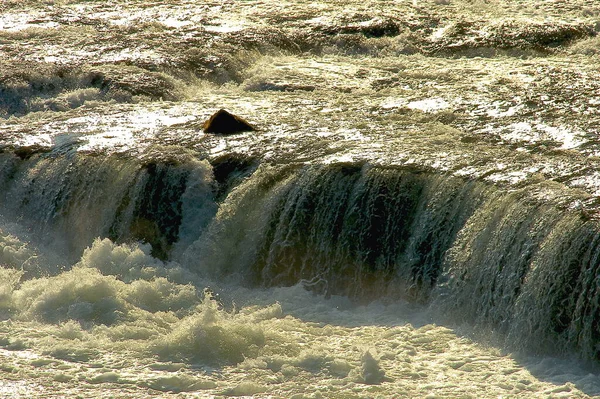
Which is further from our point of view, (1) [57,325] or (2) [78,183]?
(2) [78,183]

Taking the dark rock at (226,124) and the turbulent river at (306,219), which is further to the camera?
the dark rock at (226,124)

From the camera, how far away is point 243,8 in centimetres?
1944

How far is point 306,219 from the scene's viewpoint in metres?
11.0

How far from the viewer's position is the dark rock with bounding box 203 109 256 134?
1279cm

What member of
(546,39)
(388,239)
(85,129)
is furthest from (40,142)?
(546,39)

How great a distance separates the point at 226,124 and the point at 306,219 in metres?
2.42

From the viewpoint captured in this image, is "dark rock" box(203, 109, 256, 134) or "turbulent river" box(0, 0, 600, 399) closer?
"turbulent river" box(0, 0, 600, 399)

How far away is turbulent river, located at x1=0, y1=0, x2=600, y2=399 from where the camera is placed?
883 cm

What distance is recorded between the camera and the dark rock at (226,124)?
42.0 ft

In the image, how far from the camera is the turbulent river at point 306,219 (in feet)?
29.0

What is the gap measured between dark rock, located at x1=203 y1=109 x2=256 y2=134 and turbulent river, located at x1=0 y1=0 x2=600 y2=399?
13 cm

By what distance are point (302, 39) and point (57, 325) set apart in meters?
9.00

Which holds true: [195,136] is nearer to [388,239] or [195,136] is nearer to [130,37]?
[388,239]

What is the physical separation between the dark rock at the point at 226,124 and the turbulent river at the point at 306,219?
0.44 ft
